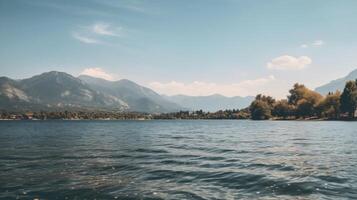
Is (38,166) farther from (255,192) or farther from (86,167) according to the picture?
(255,192)

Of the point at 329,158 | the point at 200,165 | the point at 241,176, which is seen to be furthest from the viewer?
the point at 329,158

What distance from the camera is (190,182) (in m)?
28.1

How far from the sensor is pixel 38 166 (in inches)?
1519

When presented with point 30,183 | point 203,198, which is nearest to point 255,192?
point 203,198

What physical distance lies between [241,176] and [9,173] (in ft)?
73.8

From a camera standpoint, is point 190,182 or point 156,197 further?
point 190,182

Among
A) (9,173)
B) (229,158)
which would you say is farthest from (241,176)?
(9,173)

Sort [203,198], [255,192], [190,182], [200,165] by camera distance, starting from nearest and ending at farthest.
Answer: [203,198], [255,192], [190,182], [200,165]

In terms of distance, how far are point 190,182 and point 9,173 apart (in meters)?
18.5

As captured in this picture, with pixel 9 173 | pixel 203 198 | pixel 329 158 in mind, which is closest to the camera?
pixel 203 198

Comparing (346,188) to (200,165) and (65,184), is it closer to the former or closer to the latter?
(200,165)

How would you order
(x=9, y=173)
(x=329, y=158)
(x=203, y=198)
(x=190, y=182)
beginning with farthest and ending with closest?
1. (x=329, y=158)
2. (x=9, y=173)
3. (x=190, y=182)
4. (x=203, y=198)

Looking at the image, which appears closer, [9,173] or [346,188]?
[346,188]

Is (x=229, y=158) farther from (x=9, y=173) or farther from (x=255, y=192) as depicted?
(x=9, y=173)
